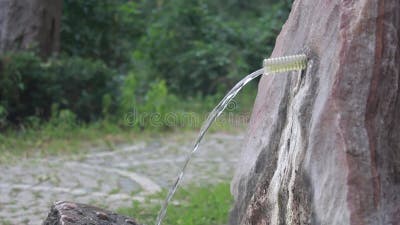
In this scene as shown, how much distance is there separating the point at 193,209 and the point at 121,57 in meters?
6.40

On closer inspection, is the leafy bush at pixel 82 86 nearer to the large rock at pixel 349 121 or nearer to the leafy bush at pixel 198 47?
the leafy bush at pixel 198 47

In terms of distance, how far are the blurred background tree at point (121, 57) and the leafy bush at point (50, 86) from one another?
0.01 metres

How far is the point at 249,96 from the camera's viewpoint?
→ 1170 cm

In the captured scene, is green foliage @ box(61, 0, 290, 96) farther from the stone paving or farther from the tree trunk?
the stone paving

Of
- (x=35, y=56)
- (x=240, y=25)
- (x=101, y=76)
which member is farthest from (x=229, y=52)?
(x=35, y=56)

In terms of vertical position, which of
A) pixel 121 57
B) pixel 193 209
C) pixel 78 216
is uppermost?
pixel 121 57

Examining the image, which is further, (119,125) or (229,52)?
(229,52)

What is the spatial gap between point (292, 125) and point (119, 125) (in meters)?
5.96

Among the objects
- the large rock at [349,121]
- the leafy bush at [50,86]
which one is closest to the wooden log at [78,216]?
the large rock at [349,121]

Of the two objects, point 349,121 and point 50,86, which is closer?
point 349,121

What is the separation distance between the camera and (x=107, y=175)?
6777 millimetres

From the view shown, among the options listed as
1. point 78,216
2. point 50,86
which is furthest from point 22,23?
point 78,216

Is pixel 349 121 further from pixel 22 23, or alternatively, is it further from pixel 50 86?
pixel 22 23

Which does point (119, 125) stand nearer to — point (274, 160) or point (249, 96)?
point (249, 96)
